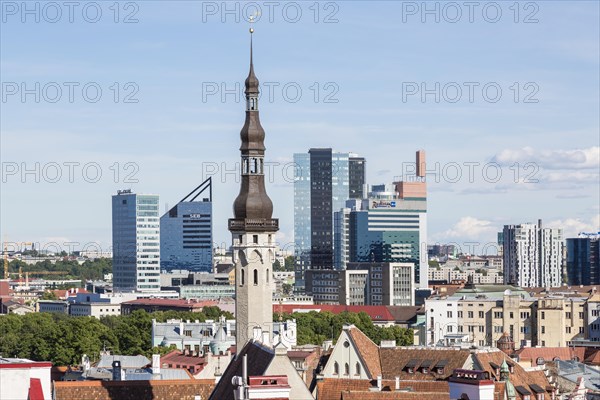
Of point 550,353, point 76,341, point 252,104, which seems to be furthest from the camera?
point 76,341

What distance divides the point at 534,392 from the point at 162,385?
78.5 ft

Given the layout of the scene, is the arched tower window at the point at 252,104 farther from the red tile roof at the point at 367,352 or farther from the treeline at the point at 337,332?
the treeline at the point at 337,332

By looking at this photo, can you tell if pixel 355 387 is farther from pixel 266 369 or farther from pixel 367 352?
pixel 367 352

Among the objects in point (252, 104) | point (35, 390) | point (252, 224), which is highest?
point (252, 104)

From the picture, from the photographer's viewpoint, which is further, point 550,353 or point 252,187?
point 550,353

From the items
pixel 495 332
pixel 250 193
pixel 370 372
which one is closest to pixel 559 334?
pixel 495 332

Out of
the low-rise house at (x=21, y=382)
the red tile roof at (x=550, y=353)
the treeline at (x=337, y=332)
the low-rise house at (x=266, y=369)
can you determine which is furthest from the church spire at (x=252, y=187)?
the treeline at (x=337, y=332)

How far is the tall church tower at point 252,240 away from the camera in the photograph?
273ft

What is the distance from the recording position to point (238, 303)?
83.9 meters

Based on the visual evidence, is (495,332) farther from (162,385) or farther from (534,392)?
(162,385)

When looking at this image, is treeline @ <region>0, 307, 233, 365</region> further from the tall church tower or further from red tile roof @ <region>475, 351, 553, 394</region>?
the tall church tower

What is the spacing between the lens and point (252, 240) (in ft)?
276

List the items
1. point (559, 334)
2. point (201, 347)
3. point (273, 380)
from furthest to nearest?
point (559, 334) → point (201, 347) → point (273, 380)

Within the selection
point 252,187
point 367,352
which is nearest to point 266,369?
point 252,187
